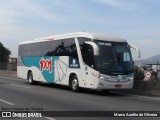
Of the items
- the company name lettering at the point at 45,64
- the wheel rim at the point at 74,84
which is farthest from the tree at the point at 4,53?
the wheel rim at the point at 74,84

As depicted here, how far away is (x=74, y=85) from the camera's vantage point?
2183cm

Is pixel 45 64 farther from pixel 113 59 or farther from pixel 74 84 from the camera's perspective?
pixel 113 59

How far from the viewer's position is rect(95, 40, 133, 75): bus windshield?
1973 centimetres

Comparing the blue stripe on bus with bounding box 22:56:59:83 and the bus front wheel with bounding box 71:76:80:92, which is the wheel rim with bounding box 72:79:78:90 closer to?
the bus front wheel with bounding box 71:76:80:92

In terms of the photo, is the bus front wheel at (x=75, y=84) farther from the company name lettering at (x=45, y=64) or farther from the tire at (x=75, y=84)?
the company name lettering at (x=45, y=64)

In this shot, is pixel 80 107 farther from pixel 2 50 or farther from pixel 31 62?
pixel 2 50

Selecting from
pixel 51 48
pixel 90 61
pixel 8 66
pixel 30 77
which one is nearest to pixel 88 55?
pixel 90 61

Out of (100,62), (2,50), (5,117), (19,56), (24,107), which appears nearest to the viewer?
(5,117)

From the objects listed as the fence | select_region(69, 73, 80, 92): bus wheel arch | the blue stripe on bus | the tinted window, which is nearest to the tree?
the fence

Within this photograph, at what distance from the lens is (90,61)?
20141 millimetres

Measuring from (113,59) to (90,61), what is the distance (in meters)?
1.18

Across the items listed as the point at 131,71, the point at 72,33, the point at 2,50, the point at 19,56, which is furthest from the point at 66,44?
the point at 2,50

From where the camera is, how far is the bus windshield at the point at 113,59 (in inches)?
777

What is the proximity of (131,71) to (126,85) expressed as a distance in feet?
2.79
